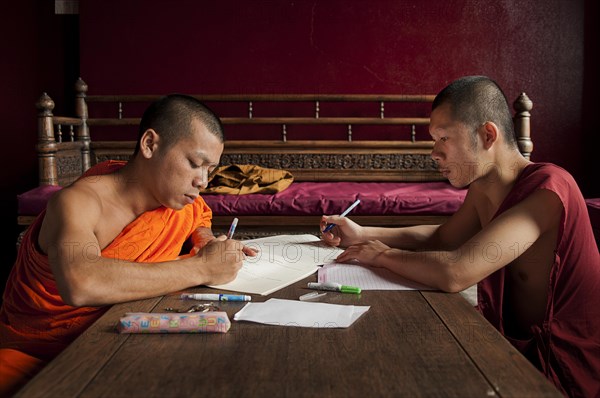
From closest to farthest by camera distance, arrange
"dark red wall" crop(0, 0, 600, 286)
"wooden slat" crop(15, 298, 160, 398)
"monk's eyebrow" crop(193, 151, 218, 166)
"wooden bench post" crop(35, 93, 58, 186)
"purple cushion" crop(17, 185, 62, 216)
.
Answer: "wooden slat" crop(15, 298, 160, 398) → "monk's eyebrow" crop(193, 151, 218, 166) → "purple cushion" crop(17, 185, 62, 216) → "wooden bench post" crop(35, 93, 58, 186) → "dark red wall" crop(0, 0, 600, 286)

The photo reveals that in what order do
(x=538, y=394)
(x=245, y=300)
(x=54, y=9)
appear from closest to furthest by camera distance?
1. (x=538, y=394)
2. (x=245, y=300)
3. (x=54, y=9)

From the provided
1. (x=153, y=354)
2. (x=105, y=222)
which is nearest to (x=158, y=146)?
(x=105, y=222)

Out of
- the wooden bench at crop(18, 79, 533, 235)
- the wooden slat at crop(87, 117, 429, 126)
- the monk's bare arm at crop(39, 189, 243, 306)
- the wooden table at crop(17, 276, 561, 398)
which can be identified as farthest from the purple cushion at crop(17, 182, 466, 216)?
the wooden table at crop(17, 276, 561, 398)

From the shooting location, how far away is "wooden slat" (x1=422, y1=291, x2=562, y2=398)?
0.80 meters

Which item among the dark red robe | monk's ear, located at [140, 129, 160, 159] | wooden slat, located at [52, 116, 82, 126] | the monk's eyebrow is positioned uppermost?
wooden slat, located at [52, 116, 82, 126]

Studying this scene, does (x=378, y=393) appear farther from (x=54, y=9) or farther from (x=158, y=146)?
(x=54, y=9)

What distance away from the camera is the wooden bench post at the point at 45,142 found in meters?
3.40

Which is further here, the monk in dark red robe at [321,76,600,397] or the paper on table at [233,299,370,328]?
the monk in dark red robe at [321,76,600,397]

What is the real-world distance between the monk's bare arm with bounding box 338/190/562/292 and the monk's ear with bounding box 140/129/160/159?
0.62 m

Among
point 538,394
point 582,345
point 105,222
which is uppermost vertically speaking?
point 105,222

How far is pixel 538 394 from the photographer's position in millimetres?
786

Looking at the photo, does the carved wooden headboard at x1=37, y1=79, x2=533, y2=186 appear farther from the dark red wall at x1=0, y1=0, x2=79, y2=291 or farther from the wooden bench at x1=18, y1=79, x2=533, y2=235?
the dark red wall at x1=0, y1=0, x2=79, y2=291

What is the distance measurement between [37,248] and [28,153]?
3018 mm

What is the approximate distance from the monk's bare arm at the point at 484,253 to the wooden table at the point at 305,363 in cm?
19
